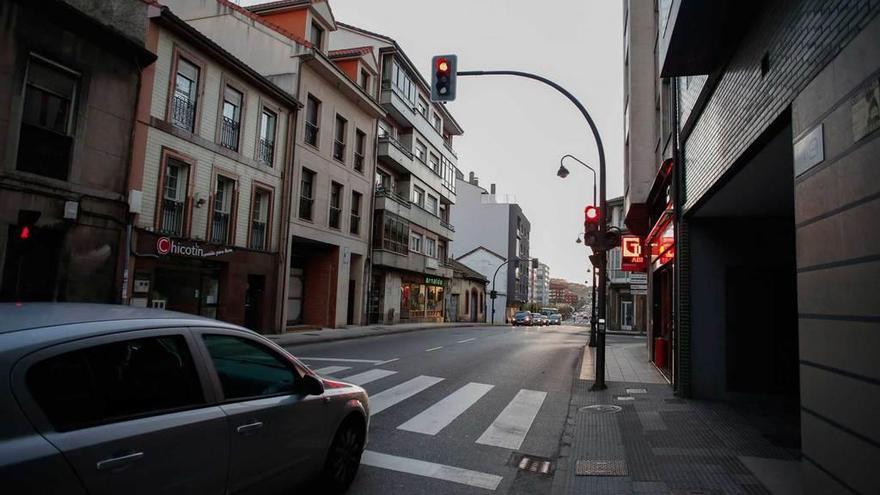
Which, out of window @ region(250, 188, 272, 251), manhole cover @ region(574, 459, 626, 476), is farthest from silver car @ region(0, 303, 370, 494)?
window @ region(250, 188, 272, 251)

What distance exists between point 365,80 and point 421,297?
15.5 meters

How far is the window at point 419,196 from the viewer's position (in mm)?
35916

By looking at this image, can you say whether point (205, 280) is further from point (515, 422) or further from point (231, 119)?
point (515, 422)

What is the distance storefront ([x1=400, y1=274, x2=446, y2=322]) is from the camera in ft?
115

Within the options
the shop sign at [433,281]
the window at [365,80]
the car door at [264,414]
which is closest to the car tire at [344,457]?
the car door at [264,414]

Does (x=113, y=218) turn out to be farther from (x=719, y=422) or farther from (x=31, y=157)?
(x=719, y=422)

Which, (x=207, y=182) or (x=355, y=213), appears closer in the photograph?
(x=207, y=182)

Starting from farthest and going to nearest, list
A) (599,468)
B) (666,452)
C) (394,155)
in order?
(394,155) → (666,452) → (599,468)

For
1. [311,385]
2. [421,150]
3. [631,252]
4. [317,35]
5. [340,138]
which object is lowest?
[311,385]

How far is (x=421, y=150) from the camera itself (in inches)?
1452

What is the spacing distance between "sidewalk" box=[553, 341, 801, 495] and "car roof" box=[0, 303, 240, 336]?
3.53 meters

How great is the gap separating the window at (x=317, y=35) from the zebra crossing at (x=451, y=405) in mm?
18294

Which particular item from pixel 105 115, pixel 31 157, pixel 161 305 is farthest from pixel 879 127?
pixel 161 305

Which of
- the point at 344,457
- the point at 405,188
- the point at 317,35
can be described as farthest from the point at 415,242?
the point at 344,457
